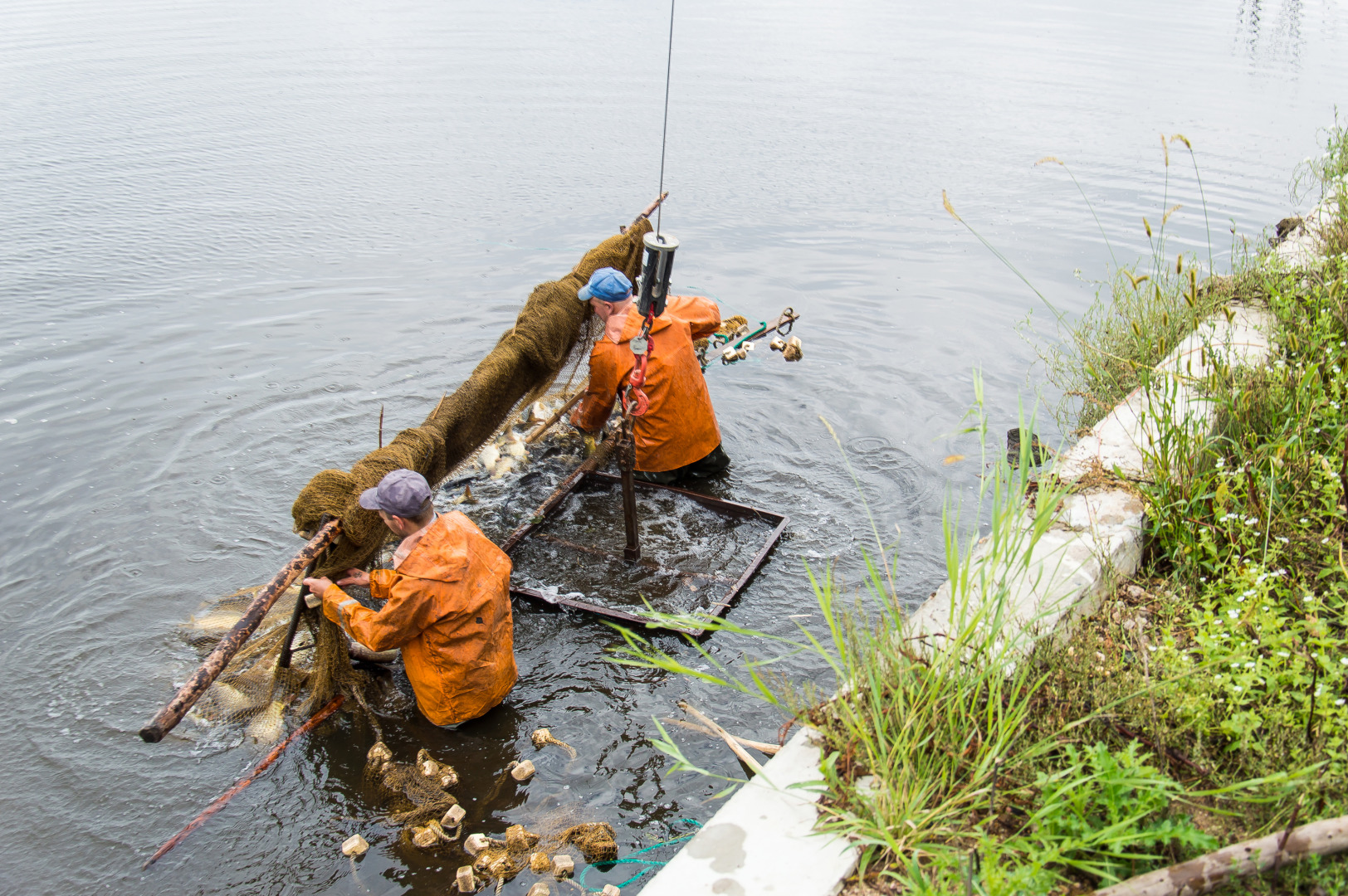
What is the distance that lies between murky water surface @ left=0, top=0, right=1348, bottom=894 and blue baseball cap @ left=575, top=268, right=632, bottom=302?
170 cm

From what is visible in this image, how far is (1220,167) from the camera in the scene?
14.7m

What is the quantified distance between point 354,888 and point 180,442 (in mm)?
5143

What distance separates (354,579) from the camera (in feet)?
15.2

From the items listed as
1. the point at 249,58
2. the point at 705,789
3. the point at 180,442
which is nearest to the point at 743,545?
the point at 705,789

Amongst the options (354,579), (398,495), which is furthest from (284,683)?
(398,495)

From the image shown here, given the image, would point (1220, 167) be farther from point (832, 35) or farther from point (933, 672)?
point (933, 672)

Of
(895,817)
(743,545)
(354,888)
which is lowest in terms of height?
(354,888)

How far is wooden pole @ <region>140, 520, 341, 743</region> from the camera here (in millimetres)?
3559

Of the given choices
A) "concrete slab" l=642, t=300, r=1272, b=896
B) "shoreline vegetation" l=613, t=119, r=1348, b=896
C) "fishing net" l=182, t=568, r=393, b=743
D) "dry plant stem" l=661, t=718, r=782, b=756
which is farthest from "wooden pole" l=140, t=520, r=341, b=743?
"concrete slab" l=642, t=300, r=1272, b=896

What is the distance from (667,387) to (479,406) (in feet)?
4.47

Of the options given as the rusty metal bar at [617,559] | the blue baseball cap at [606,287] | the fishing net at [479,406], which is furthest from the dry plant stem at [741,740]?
the blue baseball cap at [606,287]

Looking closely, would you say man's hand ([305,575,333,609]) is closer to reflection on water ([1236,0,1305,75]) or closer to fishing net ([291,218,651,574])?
fishing net ([291,218,651,574])

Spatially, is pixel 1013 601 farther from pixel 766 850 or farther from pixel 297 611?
pixel 297 611

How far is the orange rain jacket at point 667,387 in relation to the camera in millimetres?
6180
